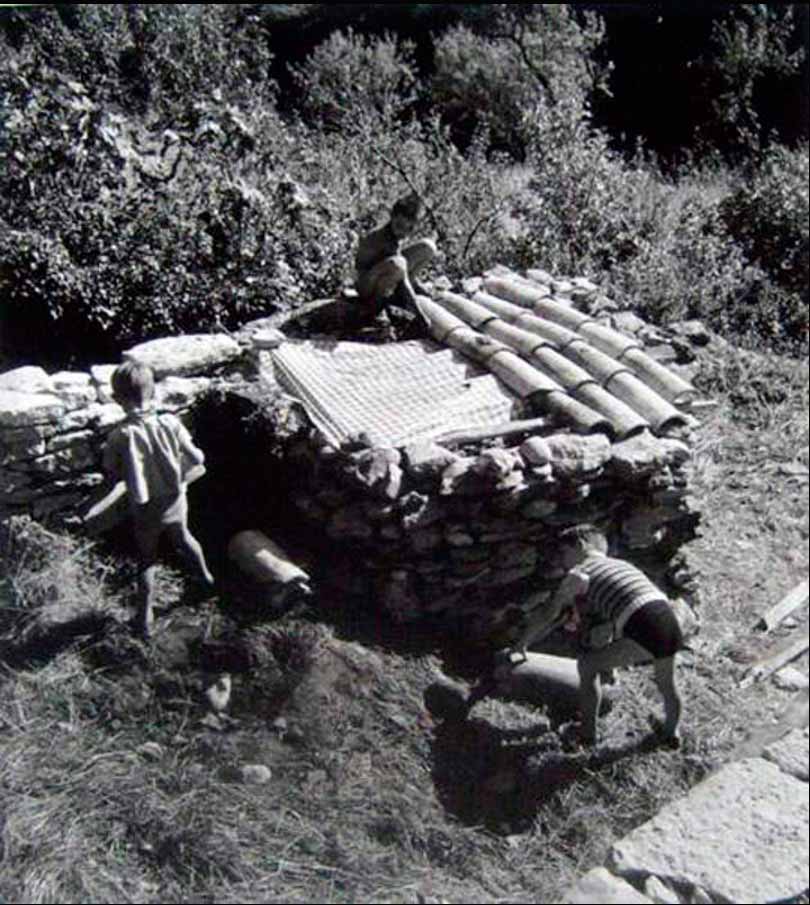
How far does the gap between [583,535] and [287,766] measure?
153 cm

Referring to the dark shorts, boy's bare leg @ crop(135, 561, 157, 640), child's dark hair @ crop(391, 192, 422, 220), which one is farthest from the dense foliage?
the dark shorts

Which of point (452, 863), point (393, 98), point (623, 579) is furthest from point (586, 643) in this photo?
point (393, 98)

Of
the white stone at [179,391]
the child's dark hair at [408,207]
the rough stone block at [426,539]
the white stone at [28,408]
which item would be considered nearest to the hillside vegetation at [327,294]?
the rough stone block at [426,539]

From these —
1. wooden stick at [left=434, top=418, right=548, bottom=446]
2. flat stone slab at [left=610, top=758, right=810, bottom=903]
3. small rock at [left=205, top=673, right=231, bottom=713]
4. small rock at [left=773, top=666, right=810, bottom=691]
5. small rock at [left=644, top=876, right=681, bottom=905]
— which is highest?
wooden stick at [left=434, top=418, right=548, bottom=446]

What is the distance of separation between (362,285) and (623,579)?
2.61 metres

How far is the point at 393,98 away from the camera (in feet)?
32.4

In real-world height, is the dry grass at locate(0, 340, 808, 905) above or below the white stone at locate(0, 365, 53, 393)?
below

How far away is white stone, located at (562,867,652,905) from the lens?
12.5 ft

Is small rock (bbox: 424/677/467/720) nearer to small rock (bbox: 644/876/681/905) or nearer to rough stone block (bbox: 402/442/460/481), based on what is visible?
rough stone block (bbox: 402/442/460/481)

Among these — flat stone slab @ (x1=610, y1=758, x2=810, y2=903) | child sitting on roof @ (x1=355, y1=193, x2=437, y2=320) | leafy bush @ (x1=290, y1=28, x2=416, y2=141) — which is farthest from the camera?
leafy bush @ (x1=290, y1=28, x2=416, y2=141)

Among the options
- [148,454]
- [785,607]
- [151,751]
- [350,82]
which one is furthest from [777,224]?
[151,751]

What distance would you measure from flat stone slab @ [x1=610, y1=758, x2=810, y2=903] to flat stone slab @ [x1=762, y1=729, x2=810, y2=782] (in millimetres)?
61

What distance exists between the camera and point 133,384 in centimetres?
443

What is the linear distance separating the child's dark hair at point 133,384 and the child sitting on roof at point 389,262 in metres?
1.99
